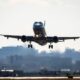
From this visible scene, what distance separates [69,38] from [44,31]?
12075 millimetres

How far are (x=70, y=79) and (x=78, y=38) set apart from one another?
83.3 ft

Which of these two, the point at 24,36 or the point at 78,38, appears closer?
the point at 24,36

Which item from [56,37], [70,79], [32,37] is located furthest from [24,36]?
[70,79]

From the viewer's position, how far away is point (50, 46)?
103 m

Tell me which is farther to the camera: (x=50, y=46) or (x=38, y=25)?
(x=50, y=46)

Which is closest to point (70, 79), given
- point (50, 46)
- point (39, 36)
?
point (39, 36)

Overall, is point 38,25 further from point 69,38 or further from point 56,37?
A: point 69,38

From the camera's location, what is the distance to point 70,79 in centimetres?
7938

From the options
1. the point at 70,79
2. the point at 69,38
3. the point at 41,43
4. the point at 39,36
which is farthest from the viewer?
the point at 69,38

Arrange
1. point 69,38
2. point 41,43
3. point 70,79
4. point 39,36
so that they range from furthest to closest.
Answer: point 69,38
point 41,43
point 39,36
point 70,79

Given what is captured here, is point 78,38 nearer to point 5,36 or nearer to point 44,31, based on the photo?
point 44,31

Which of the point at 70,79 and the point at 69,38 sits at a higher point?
the point at 69,38

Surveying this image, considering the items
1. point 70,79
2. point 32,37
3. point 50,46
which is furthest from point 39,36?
point 70,79

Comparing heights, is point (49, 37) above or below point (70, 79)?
above
